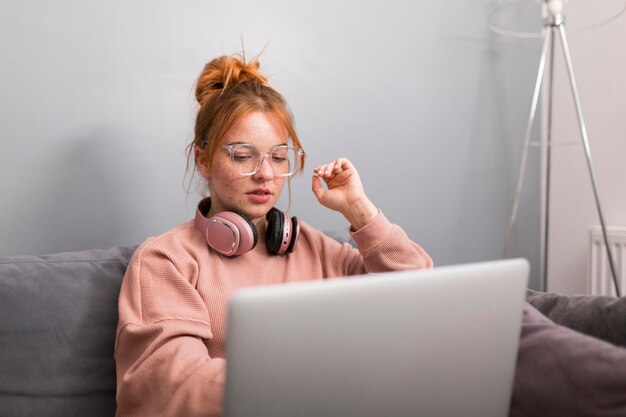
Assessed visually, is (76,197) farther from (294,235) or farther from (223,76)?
(294,235)

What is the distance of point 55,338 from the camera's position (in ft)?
4.35

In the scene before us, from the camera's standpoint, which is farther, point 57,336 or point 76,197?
point 76,197

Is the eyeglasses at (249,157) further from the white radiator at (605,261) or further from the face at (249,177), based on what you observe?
the white radiator at (605,261)

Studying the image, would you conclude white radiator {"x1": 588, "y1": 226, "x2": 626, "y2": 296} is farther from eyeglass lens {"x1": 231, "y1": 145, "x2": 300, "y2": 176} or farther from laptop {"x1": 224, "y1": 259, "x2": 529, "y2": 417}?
laptop {"x1": 224, "y1": 259, "x2": 529, "y2": 417}

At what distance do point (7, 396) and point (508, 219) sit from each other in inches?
84.0

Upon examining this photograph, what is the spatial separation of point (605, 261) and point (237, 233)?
1.77 meters

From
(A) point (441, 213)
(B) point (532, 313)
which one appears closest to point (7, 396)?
(B) point (532, 313)

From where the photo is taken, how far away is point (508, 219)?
9.15 feet

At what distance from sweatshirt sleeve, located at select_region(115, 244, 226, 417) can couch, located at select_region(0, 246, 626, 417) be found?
0.34 feet

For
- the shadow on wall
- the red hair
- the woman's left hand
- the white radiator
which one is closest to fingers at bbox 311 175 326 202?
the woman's left hand

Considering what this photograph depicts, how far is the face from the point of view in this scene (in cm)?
149

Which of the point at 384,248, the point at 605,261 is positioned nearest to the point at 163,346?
the point at 384,248

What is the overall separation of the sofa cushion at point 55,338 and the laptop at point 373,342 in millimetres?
716

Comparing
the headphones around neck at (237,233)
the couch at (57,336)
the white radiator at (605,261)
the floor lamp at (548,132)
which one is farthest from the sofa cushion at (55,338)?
the white radiator at (605,261)
